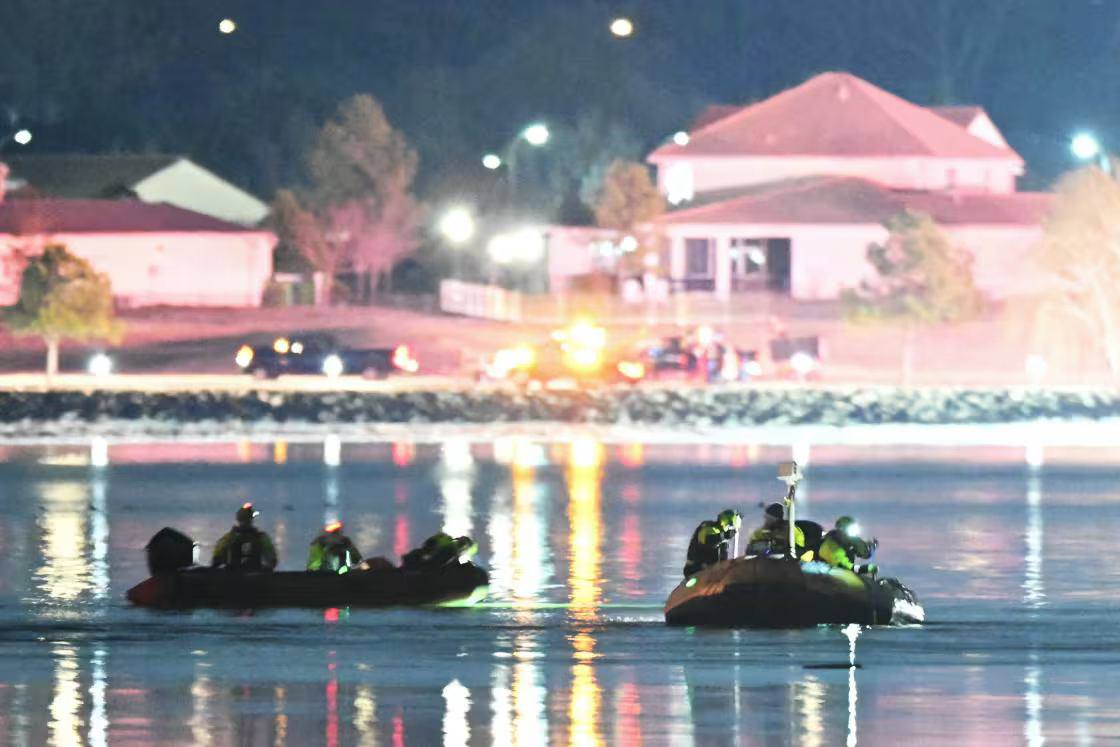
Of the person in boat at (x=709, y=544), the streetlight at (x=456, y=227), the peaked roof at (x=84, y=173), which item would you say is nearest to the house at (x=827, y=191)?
the streetlight at (x=456, y=227)

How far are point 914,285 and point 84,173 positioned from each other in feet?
140

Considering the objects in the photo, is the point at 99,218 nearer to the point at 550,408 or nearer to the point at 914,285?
the point at 914,285

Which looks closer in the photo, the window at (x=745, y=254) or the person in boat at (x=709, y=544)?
the person in boat at (x=709, y=544)

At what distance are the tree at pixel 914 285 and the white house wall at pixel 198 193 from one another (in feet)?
114

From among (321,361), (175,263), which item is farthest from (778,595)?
(175,263)

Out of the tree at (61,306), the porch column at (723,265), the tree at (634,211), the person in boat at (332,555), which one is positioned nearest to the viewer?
the person in boat at (332,555)

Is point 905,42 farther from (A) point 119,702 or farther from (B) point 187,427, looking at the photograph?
(A) point 119,702

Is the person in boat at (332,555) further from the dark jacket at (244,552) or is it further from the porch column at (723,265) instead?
the porch column at (723,265)

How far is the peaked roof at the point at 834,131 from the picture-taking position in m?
104

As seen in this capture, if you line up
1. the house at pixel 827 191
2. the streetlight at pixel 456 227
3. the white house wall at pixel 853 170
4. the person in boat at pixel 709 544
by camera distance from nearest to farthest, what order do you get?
the person in boat at pixel 709 544 → the house at pixel 827 191 → the white house wall at pixel 853 170 → the streetlight at pixel 456 227

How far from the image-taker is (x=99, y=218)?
321ft

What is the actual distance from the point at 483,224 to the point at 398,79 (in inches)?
2015

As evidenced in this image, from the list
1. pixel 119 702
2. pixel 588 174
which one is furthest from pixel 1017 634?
pixel 588 174

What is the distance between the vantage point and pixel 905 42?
166250 millimetres
